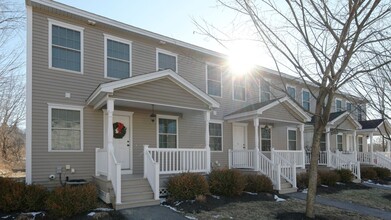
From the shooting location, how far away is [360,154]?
73.1 ft

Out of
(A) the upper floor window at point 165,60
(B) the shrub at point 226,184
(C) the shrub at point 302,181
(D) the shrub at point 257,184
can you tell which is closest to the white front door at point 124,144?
(A) the upper floor window at point 165,60

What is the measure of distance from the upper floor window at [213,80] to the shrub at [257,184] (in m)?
4.85

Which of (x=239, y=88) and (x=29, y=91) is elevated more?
(x=239, y=88)

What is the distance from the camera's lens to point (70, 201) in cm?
798

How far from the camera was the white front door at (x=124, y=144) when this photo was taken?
1172cm

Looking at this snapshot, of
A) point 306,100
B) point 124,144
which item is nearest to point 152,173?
point 124,144

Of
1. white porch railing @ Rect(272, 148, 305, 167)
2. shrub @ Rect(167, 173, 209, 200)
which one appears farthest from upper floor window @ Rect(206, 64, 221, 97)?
shrub @ Rect(167, 173, 209, 200)

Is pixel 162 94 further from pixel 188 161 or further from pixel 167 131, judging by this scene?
pixel 167 131

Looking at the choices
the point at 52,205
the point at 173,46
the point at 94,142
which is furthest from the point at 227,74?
the point at 52,205

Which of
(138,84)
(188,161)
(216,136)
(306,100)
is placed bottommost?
(188,161)

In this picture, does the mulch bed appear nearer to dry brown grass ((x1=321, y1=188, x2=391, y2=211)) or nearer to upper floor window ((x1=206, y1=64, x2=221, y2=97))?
dry brown grass ((x1=321, y1=188, x2=391, y2=211))

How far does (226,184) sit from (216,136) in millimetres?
4428

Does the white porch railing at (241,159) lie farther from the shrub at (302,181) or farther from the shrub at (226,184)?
the shrub at (226,184)

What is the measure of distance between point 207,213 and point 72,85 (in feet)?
20.6
